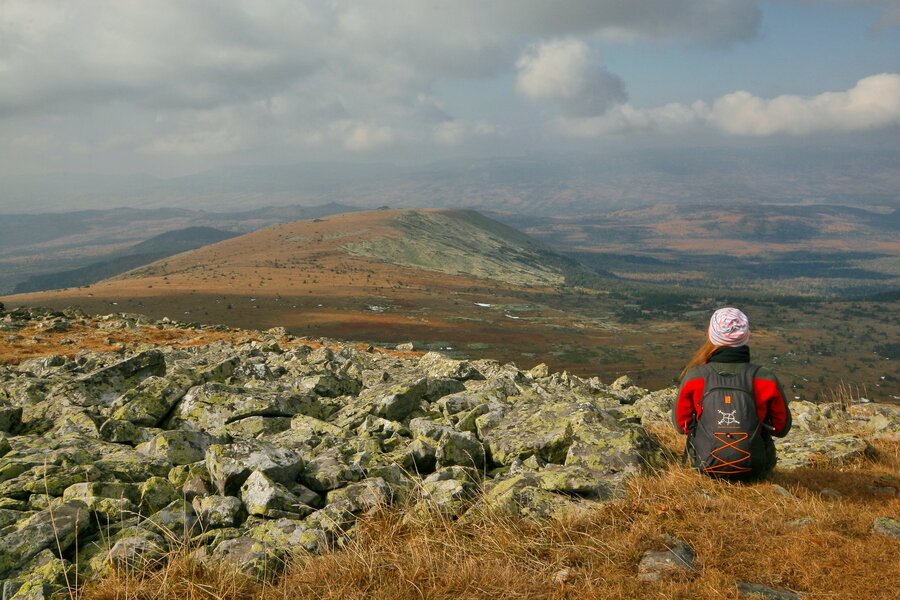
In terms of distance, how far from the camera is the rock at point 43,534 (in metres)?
5.27

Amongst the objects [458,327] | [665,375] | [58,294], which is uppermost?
[58,294]

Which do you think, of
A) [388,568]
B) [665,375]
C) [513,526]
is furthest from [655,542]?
[665,375]

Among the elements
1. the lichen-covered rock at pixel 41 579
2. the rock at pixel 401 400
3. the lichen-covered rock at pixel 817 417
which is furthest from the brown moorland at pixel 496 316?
the lichen-covered rock at pixel 41 579

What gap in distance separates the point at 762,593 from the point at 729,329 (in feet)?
11.4

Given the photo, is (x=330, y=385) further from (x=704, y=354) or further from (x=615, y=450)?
(x=704, y=354)

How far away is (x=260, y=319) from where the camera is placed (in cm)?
9444

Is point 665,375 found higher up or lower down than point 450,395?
lower down

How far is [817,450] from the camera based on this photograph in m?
9.91

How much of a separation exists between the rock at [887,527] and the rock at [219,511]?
7.85 m

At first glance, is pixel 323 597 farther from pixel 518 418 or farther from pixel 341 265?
pixel 341 265

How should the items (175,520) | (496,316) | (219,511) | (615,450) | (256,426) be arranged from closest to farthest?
(175,520), (219,511), (615,450), (256,426), (496,316)

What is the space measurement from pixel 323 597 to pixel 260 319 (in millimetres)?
96233

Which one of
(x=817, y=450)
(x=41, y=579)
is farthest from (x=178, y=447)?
(x=817, y=450)

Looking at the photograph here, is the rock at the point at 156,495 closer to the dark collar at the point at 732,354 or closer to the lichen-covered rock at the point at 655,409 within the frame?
the dark collar at the point at 732,354
